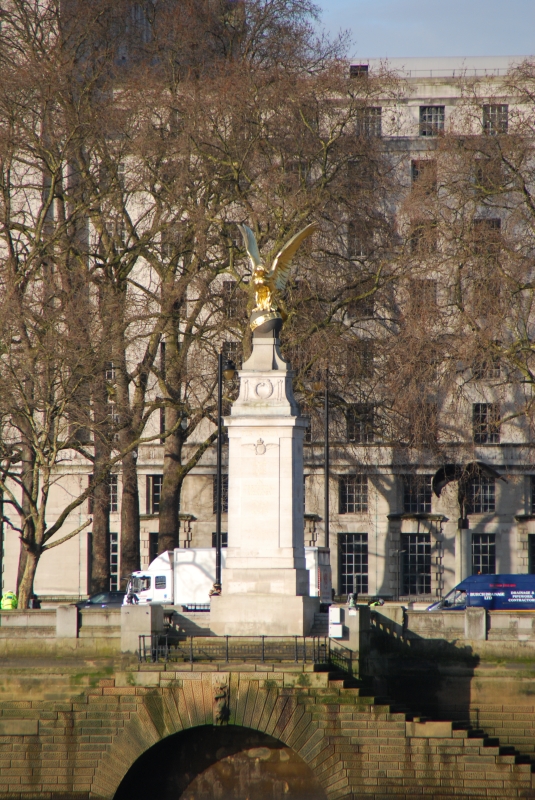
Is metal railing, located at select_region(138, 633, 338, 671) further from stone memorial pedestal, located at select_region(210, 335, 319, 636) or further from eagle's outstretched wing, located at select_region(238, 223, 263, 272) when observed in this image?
eagle's outstretched wing, located at select_region(238, 223, 263, 272)

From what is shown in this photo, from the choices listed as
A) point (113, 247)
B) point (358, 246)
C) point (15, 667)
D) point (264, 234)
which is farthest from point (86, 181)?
point (15, 667)

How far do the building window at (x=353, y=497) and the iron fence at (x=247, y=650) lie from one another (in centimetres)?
2270

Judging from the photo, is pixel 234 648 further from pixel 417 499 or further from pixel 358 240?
pixel 417 499

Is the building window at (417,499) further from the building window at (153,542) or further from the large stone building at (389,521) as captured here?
the building window at (153,542)

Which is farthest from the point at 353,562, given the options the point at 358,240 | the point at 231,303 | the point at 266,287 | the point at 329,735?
the point at 329,735

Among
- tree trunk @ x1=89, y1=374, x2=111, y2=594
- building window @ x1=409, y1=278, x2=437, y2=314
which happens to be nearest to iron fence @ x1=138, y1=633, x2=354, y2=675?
tree trunk @ x1=89, y1=374, x2=111, y2=594

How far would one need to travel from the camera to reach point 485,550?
2084 inches

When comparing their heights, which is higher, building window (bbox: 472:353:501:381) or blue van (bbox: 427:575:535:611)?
building window (bbox: 472:353:501:381)

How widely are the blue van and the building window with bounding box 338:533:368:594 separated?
544 inches

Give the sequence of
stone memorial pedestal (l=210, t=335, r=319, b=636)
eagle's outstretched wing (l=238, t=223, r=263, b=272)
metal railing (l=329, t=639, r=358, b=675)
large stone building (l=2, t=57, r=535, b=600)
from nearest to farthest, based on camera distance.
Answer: metal railing (l=329, t=639, r=358, b=675) < stone memorial pedestal (l=210, t=335, r=319, b=636) < eagle's outstretched wing (l=238, t=223, r=263, b=272) < large stone building (l=2, t=57, r=535, b=600)

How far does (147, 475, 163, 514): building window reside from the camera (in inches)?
2125

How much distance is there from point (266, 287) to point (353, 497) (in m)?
21.4

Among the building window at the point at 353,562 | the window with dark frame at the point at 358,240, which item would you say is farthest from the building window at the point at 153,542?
the window with dark frame at the point at 358,240

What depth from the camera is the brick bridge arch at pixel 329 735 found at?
1112 inches
